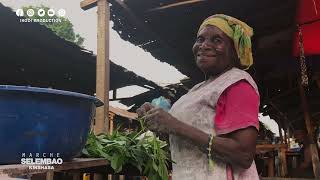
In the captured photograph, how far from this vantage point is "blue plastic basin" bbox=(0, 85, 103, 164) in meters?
1.13

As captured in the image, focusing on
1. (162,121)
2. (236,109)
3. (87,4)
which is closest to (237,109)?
(236,109)

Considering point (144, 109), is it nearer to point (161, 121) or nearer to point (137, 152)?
point (161, 121)

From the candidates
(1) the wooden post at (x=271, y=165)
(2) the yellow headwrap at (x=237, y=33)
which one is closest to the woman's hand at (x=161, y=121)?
(2) the yellow headwrap at (x=237, y=33)

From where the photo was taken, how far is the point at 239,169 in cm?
132

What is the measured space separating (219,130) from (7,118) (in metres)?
0.70

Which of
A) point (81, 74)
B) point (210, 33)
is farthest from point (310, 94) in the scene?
point (210, 33)

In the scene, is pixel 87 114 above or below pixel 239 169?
above

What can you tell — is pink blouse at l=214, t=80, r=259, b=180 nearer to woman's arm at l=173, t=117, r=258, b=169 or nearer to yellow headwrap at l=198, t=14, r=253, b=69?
woman's arm at l=173, t=117, r=258, b=169

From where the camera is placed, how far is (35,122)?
45.6 inches

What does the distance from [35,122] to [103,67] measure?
7.76 ft

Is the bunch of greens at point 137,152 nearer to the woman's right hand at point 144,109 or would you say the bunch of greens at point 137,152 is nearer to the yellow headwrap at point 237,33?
the woman's right hand at point 144,109

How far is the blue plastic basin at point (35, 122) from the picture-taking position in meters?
1.13

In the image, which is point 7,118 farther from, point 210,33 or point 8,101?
point 210,33

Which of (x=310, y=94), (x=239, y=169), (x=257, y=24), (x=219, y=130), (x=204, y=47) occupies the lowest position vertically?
(x=239, y=169)
